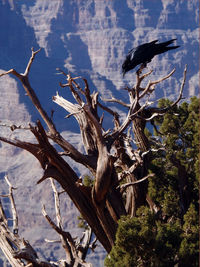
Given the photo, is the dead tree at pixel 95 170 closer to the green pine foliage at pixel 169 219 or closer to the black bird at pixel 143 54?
the black bird at pixel 143 54

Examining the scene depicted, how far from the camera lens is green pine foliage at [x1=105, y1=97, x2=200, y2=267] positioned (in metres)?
8.67

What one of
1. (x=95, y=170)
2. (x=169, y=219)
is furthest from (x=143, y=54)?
(x=169, y=219)

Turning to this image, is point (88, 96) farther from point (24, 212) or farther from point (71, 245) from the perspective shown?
point (24, 212)

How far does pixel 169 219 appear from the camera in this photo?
1334 centimetres

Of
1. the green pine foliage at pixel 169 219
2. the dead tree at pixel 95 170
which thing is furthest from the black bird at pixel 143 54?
the green pine foliage at pixel 169 219

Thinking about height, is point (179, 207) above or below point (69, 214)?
above

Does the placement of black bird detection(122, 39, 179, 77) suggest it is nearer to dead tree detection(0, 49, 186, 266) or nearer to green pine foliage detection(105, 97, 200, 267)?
dead tree detection(0, 49, 186, 266)

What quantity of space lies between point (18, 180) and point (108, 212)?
17259 centimetres

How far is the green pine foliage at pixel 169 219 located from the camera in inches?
341

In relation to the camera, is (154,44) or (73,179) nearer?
(73,179)

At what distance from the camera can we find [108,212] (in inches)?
400

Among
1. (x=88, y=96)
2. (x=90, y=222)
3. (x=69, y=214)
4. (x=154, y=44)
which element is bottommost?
(x=69, y=214)

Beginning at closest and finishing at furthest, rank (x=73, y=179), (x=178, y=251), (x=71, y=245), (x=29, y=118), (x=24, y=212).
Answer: (x=178, y=251) → (x=73, y=179) → (x=71, y=245) → (x=24, y=212) → (x=29, y=118)

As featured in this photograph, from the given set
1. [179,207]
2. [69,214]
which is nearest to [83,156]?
[179,207]
